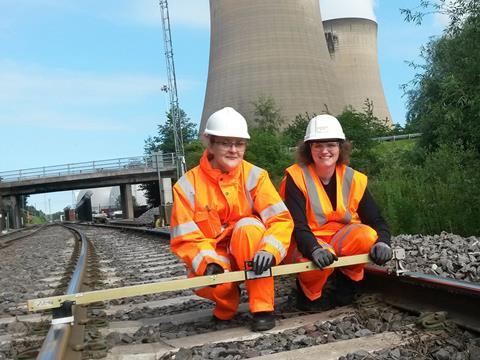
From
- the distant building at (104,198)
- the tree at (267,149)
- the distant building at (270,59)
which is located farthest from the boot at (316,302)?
the distant building at (104,198)

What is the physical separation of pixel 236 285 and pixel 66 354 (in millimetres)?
800

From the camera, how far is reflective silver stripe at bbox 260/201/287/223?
2.32m

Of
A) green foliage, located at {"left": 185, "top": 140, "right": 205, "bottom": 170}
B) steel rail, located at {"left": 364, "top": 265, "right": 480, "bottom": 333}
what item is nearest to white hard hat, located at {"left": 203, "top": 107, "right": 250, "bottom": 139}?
steel rail, located at {"left": 364, "top": 265, "right": 480, "bottom": 333}

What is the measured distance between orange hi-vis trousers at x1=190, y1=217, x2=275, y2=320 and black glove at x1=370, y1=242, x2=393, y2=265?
47 centimetres

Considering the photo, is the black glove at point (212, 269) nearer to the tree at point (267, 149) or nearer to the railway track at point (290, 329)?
the railway track at point (290, 329)

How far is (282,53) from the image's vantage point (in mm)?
23484

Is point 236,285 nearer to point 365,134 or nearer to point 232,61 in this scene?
point 365,134

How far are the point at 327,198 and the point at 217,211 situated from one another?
53cm

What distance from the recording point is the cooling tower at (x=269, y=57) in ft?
75.4

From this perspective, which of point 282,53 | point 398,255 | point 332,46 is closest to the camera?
point 398,255

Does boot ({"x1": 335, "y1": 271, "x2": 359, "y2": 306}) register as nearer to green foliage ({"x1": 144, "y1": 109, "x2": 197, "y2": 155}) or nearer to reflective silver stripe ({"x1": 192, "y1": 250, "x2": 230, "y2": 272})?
reflective silver stripe ({"x1": 192, "y1": 250, "x2": 230, "y2": 272})

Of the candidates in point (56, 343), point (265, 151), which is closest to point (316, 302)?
point (56, 343)

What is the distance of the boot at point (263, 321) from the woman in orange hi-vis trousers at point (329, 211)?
0.32 m

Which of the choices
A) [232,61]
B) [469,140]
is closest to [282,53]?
[232,61]
